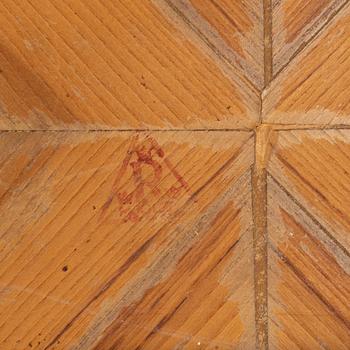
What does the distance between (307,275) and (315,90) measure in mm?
273

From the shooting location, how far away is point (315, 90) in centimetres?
85

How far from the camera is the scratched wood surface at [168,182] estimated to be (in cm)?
85

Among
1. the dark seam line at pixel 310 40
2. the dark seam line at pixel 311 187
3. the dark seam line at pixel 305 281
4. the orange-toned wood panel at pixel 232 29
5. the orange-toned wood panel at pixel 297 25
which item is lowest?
the dark seam line at pixel 305 281

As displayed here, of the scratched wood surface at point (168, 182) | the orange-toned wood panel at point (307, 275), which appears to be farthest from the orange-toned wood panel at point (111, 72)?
the orange-toned wood panel at point (307, 275)

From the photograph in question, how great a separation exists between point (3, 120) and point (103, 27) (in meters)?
0.20

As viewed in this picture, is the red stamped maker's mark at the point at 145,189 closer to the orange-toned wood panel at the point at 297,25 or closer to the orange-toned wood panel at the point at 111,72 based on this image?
the orange-toned wood panel at the point at 111,72

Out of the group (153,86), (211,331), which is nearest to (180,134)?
(153,86)

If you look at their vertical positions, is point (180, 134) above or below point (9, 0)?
below

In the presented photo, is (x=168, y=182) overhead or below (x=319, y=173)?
overhead

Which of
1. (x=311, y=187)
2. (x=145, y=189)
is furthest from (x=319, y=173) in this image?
(x=145, y=189)

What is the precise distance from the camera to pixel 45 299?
2.79 feet

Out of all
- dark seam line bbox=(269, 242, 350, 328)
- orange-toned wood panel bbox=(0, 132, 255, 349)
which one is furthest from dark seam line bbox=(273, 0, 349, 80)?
dark seam line bbox=(269, 242, 350, 328)

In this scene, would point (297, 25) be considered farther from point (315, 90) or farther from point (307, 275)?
point (307, 275)

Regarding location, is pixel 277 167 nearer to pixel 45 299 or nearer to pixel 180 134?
pixel 180 134
